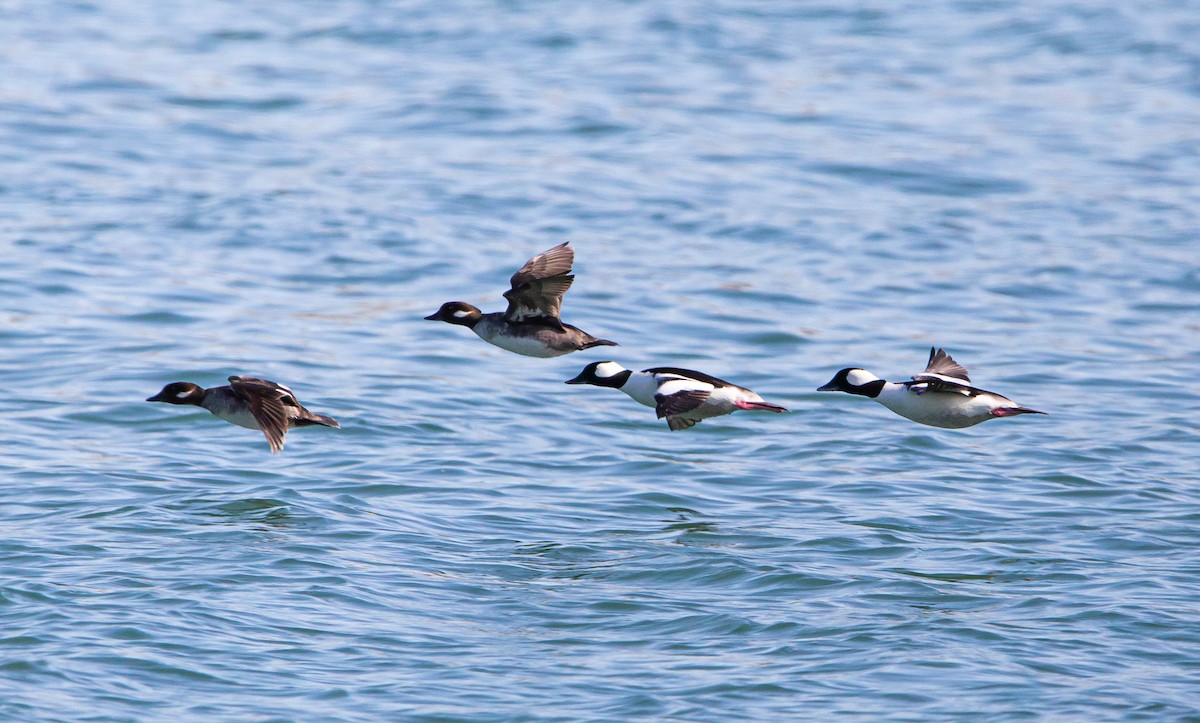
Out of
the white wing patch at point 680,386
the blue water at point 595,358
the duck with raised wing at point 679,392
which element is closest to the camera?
the blue water at point 595,358

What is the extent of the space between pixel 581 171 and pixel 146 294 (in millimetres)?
7813

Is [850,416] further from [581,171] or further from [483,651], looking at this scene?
[581,171]

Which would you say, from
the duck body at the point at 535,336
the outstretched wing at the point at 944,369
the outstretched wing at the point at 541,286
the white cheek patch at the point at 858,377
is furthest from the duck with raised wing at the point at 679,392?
the outstretched wing at the point at 944,369

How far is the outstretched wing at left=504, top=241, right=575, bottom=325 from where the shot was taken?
12.6 meters

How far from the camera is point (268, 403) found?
38.5 ft

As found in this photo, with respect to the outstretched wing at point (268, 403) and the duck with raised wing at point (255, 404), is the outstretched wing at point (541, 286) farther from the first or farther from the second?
the outstretched wing at point (268, 403)

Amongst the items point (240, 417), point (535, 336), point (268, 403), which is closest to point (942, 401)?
point (535, 336)

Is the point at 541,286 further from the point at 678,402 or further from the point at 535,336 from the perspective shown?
the point at 678,402

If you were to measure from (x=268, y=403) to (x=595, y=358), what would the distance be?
20.3 ft

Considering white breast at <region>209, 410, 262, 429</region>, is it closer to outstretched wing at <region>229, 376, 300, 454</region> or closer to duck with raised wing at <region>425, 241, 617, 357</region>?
outstretched wing at <region>229, 376, 300, 454</region>

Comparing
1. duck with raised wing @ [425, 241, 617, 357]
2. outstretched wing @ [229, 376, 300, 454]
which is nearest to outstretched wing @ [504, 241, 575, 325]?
duck with raised wing @ [425, 241, 617, 357]

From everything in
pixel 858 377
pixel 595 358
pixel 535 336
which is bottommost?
pixel 595 358

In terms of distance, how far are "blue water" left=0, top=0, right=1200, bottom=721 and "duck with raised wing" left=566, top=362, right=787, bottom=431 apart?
36.4 inches

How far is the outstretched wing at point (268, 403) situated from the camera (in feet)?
→ 38.0
